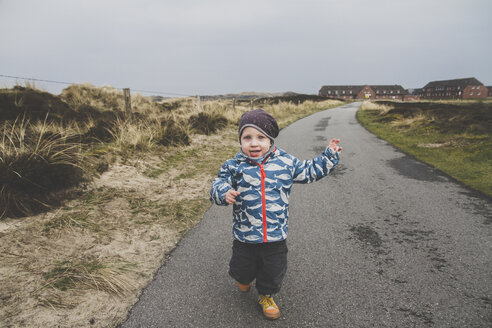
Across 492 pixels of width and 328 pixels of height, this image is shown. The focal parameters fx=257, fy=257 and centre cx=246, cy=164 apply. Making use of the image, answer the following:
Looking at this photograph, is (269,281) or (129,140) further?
(129,140)

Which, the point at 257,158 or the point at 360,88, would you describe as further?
the point at 360,88

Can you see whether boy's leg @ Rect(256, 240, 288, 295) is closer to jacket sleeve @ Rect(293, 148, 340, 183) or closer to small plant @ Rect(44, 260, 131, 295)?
jacket sleeve @ Rect(293, 148, 340, 183)

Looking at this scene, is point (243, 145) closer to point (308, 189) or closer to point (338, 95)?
point (308, 189)

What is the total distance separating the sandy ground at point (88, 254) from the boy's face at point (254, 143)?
1.53 meters

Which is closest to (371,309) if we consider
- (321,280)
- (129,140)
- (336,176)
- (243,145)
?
(321,280)

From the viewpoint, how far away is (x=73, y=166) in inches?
157

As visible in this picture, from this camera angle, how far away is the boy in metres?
1.97

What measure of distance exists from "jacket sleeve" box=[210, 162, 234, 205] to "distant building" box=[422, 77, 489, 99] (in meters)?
115

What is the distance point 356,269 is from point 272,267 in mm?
1042

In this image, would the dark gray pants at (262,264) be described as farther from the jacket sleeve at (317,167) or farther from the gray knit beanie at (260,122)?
the gray knit beanie at (260,122)

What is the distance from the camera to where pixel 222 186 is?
6.38ft

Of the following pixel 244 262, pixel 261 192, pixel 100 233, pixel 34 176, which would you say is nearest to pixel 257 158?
pixel 261 192

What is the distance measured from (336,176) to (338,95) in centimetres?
10837

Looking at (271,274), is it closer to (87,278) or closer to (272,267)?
(272,267)
